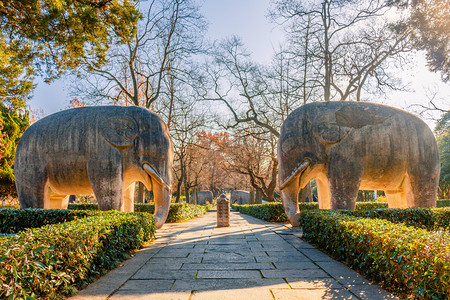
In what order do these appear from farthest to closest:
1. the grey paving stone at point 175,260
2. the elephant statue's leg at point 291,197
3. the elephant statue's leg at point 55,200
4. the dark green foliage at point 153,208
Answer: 1. the dark green foliage at point 153,208
2. the elephant statue's leg at point 55,200
3. the elephant statue's leg at point 291,197
4. the grey paving stone at point 175,260

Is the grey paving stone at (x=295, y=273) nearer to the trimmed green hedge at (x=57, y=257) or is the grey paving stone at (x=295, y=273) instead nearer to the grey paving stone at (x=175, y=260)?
the grey paving stone at (x=175, y=260)

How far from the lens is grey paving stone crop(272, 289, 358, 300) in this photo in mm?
2830

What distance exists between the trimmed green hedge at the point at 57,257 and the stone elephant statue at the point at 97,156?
6.87 ft

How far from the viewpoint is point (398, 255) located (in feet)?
9.61

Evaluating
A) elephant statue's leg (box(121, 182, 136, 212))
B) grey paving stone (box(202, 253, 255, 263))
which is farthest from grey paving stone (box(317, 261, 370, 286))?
elephant statue's leg (box(121, 182, 136, 212))

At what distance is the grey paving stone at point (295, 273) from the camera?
11.7 ft

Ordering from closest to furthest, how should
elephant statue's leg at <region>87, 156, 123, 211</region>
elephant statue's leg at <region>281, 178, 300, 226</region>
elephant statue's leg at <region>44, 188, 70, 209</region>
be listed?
elephant statue's leg at <region>87, 156, 123, 211</region>, elephant statue's leg at <region>281, 178, 300, 226</region>, elephant statue's leg at <region>44, 188, 70, 209</region>

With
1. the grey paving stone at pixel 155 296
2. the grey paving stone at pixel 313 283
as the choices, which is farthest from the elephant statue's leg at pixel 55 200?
the grey paving stone at pixel 313 283

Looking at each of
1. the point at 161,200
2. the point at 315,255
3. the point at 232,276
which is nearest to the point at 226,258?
the point at 232,276

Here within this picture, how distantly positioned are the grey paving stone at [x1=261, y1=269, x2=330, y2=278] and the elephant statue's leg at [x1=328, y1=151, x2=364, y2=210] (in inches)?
116

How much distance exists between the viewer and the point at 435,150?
681 cm

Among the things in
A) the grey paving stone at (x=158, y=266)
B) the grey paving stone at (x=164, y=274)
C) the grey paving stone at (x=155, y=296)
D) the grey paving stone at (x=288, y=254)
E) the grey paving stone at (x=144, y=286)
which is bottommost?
the grey paving stone at (x=288, y=254)

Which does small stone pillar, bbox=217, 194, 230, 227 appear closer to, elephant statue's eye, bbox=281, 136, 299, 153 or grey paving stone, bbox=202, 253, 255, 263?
elephant statue's eye, bbox=281, 136, 299, 153

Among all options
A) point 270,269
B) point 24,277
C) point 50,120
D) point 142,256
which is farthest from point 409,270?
point 50,120
